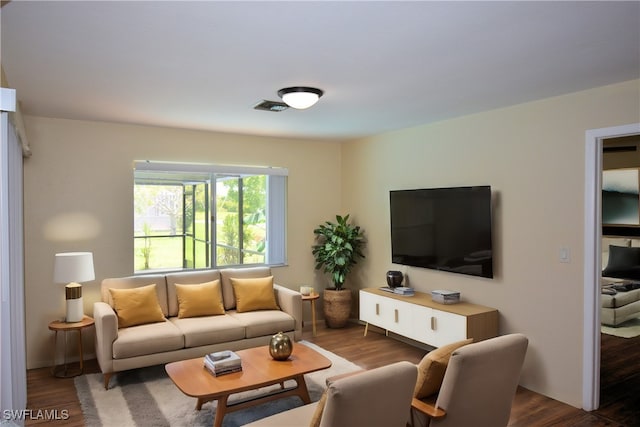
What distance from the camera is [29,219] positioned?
4422 mm

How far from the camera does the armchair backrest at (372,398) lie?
6.37 feet

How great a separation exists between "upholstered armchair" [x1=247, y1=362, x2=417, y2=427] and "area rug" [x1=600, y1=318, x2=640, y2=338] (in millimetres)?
4331

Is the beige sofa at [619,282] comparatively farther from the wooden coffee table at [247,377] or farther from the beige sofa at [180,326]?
the wooden coffee table at [247,377]

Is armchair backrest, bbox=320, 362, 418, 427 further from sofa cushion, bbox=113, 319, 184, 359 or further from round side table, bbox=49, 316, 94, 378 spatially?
round side table, bbox=49, 316, 94, 378

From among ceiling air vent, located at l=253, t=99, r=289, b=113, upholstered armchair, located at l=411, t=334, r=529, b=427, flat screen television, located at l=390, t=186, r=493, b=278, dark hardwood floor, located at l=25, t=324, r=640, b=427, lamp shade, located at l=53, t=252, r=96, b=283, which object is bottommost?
dark hardwood floor, located at l=25, t=324, r=640, b=427

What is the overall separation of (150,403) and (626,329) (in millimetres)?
5567

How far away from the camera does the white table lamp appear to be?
4.14 metres

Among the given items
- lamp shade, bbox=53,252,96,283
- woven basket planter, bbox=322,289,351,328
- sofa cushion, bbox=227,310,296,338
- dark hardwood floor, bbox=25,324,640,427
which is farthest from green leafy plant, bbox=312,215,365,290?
lamp shade, bbox=53,252,96,283

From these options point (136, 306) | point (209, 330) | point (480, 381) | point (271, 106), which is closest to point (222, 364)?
point (209, 330)

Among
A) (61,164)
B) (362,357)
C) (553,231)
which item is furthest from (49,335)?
(553,231)

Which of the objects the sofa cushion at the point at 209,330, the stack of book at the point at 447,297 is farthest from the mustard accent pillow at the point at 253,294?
the stack of book at the point at 447,297

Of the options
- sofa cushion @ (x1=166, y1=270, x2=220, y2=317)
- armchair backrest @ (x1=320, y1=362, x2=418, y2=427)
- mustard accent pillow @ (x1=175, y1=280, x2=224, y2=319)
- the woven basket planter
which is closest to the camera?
armchair backrest @ (x1=320, y1=362, x2=418, y2=427)

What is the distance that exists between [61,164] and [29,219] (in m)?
0.61

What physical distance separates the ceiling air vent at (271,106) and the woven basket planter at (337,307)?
8.76 ft
